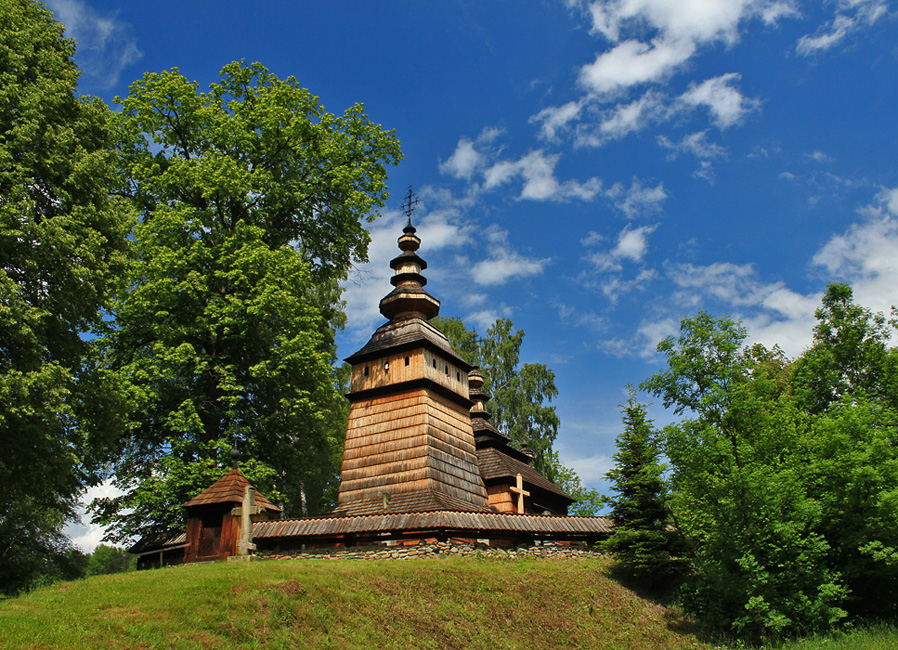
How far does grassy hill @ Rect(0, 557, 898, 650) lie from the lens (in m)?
8.38

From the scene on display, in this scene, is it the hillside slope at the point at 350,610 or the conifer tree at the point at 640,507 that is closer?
the hillside slope at the point at 350,610

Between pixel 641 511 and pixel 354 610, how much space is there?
890 cm

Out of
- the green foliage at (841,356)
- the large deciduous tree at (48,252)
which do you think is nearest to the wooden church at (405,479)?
the large deciduous tree at (48,252)

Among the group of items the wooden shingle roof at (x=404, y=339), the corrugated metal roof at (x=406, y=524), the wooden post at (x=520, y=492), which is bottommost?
the corrugated metal roof at (x=406, y=524)

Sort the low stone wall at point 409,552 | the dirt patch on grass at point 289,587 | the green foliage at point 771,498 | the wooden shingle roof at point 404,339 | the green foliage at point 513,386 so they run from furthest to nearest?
the green foliage at point 513,386 → the wooden shingle roof at point 404,339 → the low stone wall at point 409,552 → the green foliage at point 771,498 → the dirt patch on grass at point 289,587

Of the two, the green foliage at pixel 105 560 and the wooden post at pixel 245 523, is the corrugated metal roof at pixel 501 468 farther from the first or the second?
the green foliage at pixel 105 560

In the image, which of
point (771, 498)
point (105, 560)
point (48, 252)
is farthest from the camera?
point (105, 560)

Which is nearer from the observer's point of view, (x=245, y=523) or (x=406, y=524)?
(x=245, y=523)

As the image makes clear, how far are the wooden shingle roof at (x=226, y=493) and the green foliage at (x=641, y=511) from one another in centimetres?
919

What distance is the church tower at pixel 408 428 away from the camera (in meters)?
18.6

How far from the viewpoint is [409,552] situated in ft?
50.3

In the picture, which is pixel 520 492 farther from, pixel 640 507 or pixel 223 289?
pixel 223 289

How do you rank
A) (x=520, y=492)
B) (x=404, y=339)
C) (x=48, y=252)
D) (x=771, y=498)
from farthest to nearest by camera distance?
(x=520, y=492)
(x=404, y=339)
(x=771, y=498)
(x=48, y=252)

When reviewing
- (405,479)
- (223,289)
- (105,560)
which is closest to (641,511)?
(405,479)
